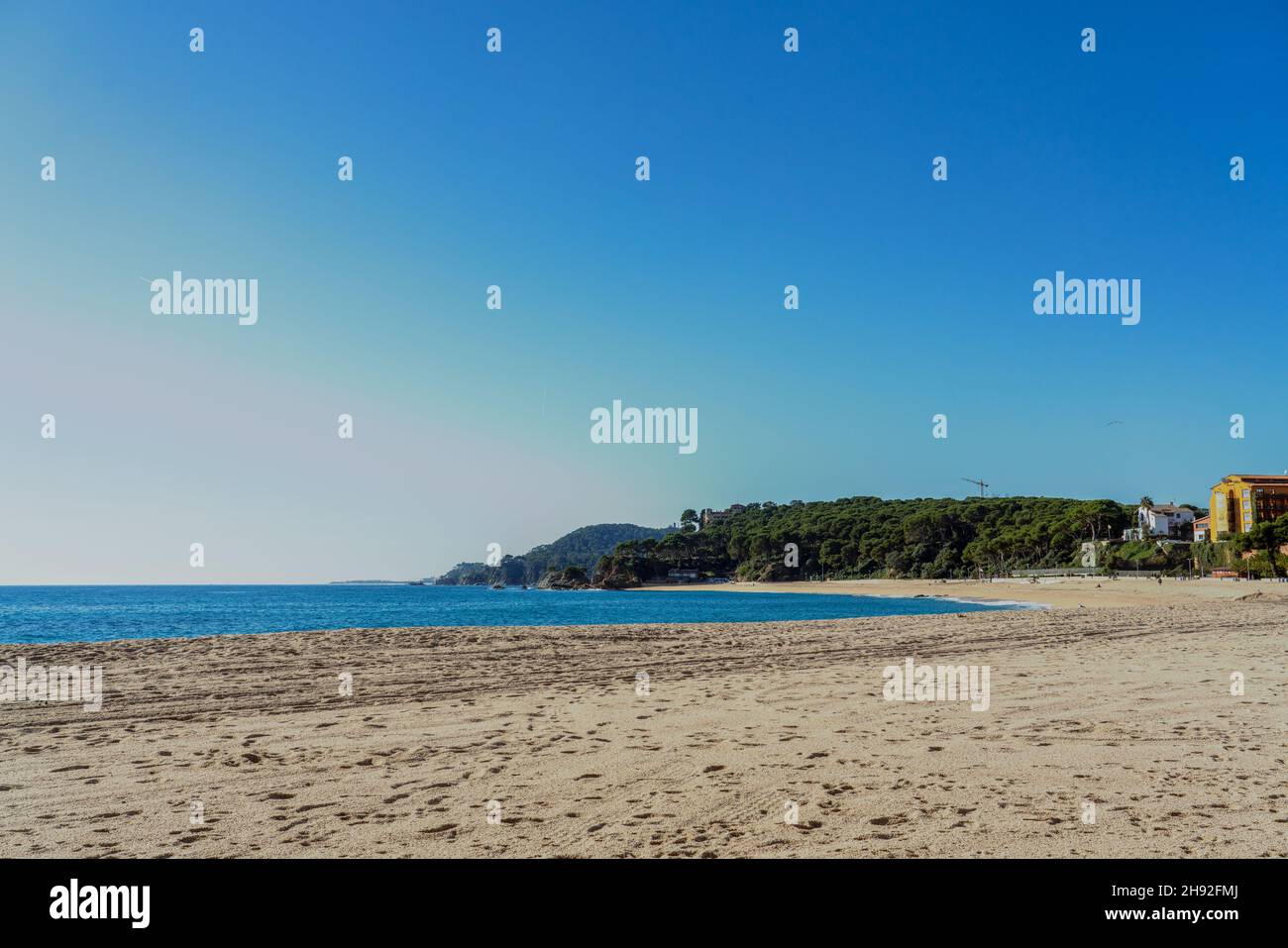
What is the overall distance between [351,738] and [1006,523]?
556 feet

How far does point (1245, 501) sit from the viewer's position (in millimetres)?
117938

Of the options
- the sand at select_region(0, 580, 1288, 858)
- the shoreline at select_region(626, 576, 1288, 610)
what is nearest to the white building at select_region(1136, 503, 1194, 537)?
the shoreline at select_region(626, 576, 1288, 610)

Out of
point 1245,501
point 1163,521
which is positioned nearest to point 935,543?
point 1163,521

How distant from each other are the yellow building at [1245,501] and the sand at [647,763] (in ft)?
406

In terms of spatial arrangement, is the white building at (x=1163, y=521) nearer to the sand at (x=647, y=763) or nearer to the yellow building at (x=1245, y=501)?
the yellow building at (x=1245, y=501)

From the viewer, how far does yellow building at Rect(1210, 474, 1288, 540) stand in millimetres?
117188

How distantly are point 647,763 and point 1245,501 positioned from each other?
141 m

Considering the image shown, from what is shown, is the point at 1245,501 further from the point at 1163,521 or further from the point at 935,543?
the point at 935,543

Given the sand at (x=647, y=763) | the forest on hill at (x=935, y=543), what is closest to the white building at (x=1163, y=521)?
the forest on hill at (x=935, y=543)

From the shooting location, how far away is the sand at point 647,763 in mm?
6648

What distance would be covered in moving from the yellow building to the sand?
12376cm

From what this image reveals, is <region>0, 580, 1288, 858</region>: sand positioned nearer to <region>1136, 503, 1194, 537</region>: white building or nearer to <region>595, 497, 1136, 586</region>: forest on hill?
<region>595, 497, 1136, 586</region>: forest on hill
